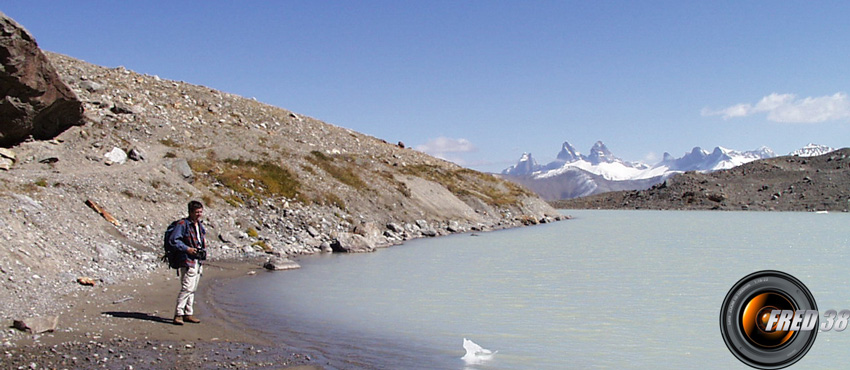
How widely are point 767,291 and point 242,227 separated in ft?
90.0

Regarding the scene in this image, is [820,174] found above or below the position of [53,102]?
above

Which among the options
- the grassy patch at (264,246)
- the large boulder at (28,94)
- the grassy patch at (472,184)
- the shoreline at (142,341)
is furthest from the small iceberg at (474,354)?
the grassy patch at (472,184)

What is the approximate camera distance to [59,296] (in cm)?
1518

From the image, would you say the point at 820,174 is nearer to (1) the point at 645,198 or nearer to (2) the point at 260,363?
(1) the point at 645,198

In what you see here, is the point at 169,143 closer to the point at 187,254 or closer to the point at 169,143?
the point at 169,143

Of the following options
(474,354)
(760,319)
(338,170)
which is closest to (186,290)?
(474,354)

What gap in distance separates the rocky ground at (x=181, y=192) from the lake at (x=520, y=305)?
4273 mm

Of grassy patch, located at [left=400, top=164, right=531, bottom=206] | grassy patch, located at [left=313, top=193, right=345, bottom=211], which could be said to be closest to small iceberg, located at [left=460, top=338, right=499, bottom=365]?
grassy patch, located at [left=313, top=193, right=345, bottom=211]

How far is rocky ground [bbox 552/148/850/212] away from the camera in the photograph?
4737 inches

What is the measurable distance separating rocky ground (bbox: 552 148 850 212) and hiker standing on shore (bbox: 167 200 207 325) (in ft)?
428

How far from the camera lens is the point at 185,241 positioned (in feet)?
44.7

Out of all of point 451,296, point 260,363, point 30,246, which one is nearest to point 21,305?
point 30,246

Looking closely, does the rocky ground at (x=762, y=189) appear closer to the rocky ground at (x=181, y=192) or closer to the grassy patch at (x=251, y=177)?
the rocky ground at (x=181, y=192)

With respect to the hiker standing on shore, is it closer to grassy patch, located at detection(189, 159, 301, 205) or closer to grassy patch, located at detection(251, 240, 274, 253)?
grassy patch, located at detection(251, 240, 274, 253)
